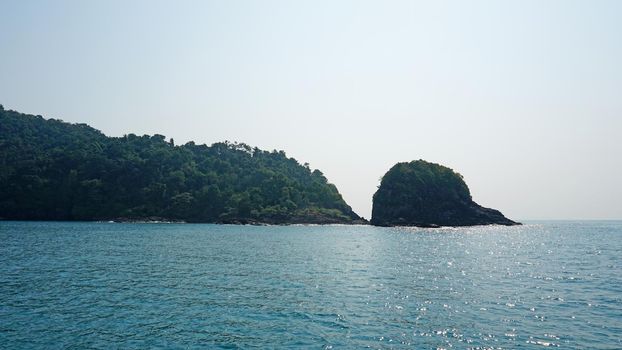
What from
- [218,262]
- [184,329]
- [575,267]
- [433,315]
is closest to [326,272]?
[218,262]

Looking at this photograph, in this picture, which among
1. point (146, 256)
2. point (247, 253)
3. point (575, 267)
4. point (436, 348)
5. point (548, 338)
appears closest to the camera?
point (436, 348)

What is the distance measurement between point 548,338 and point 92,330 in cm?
3264

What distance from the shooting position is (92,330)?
29.6m

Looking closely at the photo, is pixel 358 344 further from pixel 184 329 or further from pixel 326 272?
pixel 326 272

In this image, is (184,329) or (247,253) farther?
(247,253)

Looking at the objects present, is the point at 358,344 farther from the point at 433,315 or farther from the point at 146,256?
the point at 146,256

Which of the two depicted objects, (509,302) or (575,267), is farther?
(575,267)

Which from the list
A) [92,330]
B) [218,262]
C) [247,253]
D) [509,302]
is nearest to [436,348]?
[509,302]

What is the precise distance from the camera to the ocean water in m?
28.5

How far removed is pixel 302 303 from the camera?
3928 centimetres

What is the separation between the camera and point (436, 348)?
26.9 m

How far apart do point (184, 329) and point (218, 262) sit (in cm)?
3862

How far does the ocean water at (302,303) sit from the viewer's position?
28516 millimetres

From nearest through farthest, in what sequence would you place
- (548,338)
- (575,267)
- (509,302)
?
1. (548,338)
2. (509,302)
3. (575,267)
